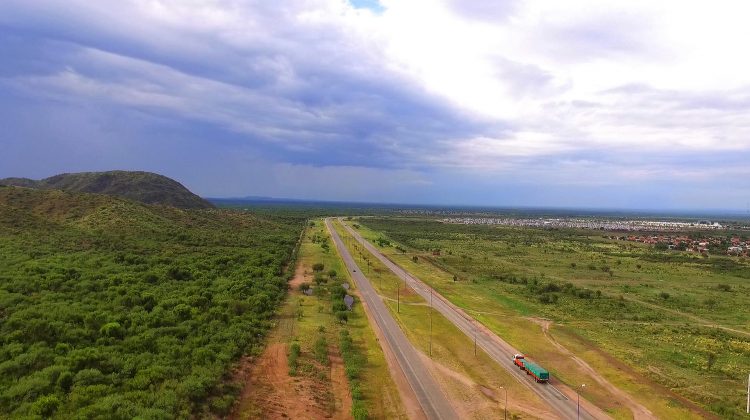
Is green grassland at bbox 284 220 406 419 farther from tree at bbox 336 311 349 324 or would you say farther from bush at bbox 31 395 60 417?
bush at bbox 31 395 60 417

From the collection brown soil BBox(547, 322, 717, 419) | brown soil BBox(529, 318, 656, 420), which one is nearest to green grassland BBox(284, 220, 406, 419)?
brown soil BBox(529, 318, 656, 420)

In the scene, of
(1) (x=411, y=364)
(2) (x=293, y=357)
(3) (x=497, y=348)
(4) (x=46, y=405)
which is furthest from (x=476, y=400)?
(4) (x=46, y=405)

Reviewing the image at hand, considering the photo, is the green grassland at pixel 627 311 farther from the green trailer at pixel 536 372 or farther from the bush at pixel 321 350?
the bush at pixel 321 350

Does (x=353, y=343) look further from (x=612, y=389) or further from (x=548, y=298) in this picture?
(x=548, y=298)

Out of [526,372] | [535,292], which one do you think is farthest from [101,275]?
[535,292]

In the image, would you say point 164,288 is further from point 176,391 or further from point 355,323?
point 176,391
